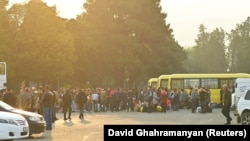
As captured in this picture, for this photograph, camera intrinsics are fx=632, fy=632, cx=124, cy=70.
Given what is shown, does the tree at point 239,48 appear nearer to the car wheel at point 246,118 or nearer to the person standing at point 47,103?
the car wheel at point 246,118

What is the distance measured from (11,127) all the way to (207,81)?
38051mm

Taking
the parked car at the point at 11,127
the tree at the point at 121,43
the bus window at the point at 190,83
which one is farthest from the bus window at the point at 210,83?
the parked car at the point at 11,127

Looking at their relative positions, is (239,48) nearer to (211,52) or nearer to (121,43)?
(211,52)

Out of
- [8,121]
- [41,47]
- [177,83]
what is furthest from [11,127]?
[41,47]

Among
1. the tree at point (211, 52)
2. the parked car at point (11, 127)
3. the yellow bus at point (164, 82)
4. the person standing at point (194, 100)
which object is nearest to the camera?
the parked car at point (11, 127)

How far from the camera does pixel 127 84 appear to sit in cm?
8381

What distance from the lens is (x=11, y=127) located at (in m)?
18.2

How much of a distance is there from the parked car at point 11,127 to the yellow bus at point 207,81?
35844 mm

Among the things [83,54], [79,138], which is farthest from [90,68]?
[79,138]

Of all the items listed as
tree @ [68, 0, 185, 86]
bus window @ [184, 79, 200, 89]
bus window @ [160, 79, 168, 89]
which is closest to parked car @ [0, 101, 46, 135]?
bus window @ [184, 79, 200, 89]

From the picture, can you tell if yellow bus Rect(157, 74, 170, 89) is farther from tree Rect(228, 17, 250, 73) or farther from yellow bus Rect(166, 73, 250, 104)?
tree Rect(228, 17, 250, 73)

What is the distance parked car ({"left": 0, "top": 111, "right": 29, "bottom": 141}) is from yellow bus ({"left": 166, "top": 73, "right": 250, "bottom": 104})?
35.8m

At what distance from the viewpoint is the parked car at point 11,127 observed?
709 inches

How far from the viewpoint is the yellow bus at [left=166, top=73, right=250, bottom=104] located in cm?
5362
